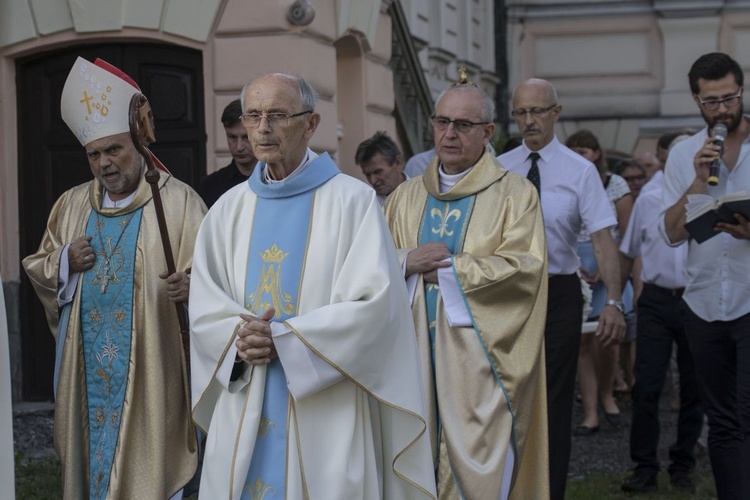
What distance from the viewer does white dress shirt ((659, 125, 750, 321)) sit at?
22.6ft

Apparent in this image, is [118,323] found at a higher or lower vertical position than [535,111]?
lower

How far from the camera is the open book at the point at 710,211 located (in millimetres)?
6727

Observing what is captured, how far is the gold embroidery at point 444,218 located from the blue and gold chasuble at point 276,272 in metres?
1.22

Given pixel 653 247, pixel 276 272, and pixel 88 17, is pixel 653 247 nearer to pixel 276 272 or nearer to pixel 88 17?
pixel 88 17

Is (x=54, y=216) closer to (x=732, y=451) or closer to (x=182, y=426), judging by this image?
(x=182, y=426)

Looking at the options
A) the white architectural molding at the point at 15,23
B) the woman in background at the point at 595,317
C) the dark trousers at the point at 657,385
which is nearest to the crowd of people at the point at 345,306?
the dark trousers at the point at 657,385

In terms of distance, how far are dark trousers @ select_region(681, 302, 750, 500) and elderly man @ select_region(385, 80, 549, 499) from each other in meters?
0.85

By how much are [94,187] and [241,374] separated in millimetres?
1856

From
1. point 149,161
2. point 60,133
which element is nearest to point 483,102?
point 149,161

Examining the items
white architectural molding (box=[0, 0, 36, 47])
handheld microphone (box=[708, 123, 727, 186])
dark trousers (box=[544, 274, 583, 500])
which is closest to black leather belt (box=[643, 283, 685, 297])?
dark trousers (box=[544, 274, 583, 500])

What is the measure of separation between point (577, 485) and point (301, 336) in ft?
13.1

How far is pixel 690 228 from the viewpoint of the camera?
687 cm

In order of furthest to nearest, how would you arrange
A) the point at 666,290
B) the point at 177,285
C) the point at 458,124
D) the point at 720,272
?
the point at 666,290
the point at 720,272
the point at 458,124
the point at 177,285

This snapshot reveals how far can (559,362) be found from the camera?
7.46 metres
